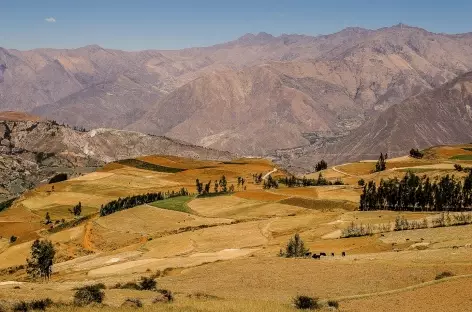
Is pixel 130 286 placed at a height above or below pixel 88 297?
below

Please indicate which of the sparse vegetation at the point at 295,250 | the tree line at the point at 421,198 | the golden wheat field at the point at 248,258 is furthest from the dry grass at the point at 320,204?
the sparse vegetation at the point at 295,250

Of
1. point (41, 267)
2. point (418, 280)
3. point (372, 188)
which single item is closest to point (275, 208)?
point (372, 188)

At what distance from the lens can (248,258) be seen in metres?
85.9

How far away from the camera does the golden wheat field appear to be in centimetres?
5391

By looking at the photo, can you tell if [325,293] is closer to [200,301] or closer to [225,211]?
[200,301]

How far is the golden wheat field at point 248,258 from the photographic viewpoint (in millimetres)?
53906

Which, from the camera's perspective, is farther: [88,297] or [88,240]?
[88,240]

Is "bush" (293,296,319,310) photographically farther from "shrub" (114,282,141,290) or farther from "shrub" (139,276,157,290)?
"shrub" (114,282,141,290)

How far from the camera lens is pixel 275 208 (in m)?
174

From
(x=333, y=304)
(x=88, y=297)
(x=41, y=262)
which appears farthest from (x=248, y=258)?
(x=41, y=262)

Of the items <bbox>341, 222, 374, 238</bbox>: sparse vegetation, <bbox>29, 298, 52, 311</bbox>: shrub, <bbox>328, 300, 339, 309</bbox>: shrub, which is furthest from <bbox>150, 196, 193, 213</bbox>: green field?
<bbox>29, 298, 52, 311</bbox>: shrub

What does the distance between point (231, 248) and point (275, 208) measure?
191 feet

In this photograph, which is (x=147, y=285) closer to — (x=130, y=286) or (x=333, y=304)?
(x=130, y=286)

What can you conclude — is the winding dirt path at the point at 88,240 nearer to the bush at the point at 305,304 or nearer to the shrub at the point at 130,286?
the shrub at the point at 130,286
